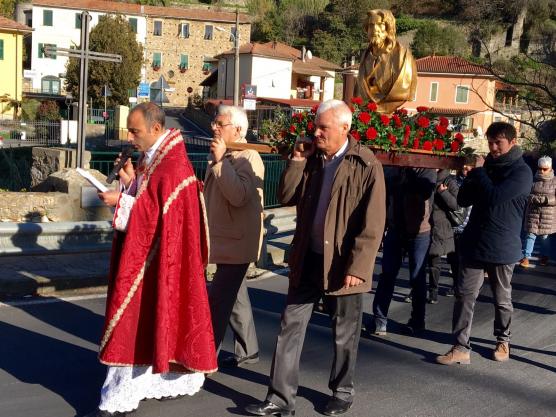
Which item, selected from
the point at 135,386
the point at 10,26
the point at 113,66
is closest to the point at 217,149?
the point at 135,386

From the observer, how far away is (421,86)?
59.6 metres

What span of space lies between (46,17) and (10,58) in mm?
19755

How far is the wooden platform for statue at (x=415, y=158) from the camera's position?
16.8ft

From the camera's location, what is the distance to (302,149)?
4551 mm

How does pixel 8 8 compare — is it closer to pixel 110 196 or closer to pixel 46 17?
pixel 46 17

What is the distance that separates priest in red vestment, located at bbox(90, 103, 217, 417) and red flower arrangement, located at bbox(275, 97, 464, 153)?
1.05 metres

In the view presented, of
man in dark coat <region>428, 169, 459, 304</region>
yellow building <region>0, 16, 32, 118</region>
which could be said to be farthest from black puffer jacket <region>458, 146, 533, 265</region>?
yellow building <region>0, 16, 32, 118</region>

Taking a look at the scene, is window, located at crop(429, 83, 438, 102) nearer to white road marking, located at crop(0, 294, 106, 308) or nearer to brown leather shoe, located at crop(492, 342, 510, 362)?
white road marking, located at crop(0, 294, 106, 308)

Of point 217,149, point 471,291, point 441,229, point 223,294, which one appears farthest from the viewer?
point 441,229

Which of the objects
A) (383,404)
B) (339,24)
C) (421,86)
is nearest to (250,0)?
(339,24)

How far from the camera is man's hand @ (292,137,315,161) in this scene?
4.55m

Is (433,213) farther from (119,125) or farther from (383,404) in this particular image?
(119,125)

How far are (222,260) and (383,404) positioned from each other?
4.82 feet

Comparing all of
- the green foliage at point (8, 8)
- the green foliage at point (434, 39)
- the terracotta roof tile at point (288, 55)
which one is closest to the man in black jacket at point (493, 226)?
the terracotta roof tile at point (288, 55)
